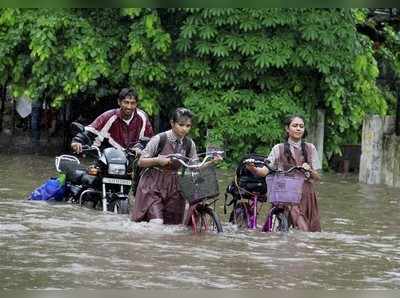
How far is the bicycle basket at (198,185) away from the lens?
8.70 metres

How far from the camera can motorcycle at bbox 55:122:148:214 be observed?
10391mm

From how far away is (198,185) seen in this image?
870 cm

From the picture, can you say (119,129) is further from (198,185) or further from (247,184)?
(198,185)

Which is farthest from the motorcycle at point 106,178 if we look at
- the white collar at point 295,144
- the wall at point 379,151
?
the wall at point 379,151

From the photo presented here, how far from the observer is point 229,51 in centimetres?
1817

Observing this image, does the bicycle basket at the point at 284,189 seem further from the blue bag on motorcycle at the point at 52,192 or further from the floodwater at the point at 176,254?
the blue bag on motorcycle at the point at 52,192

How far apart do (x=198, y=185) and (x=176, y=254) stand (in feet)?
3.43

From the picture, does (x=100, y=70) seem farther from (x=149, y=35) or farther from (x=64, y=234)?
(x=64, y=234)

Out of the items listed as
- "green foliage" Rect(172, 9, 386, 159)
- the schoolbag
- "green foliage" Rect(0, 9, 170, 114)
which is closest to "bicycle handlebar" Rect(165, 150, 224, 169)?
the schoolbag

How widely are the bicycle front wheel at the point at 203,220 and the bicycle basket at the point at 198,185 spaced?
11.0 inches

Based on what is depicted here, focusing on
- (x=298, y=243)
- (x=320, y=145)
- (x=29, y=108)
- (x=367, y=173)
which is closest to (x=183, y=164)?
(x=298, y=243)

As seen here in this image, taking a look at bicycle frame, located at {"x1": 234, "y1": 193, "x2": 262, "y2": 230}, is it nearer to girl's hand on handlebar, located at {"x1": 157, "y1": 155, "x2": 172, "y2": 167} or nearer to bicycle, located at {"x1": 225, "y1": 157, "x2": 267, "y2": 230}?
bicycle, located at {"x1": 225, "y1": 157, "x2": 267, "y2": 230}

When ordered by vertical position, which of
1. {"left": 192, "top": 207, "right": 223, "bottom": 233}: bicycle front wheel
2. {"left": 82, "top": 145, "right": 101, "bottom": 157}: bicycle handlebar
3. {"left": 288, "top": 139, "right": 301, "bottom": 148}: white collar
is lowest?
{"left": 192, "top": 207, "right": 223, "bottom": 233}: bicycle front wheel

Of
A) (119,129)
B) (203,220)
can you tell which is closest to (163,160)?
(203,220)
